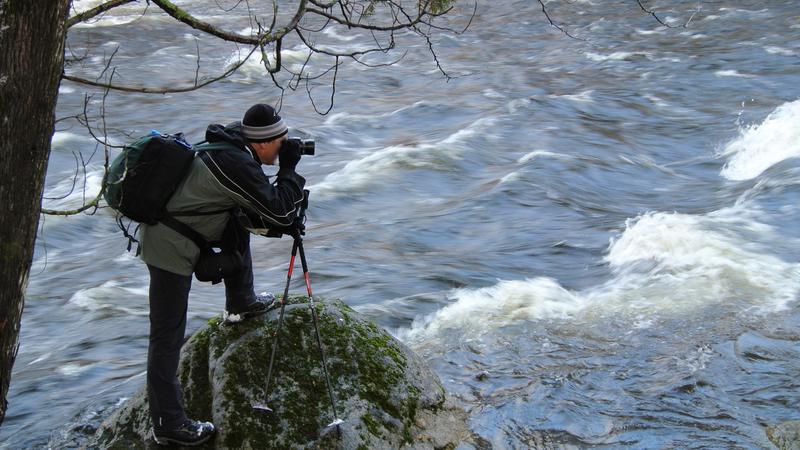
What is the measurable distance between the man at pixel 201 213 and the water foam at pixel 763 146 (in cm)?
1004

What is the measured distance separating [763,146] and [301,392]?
1104 cm

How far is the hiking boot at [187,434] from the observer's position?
5293 millimetres

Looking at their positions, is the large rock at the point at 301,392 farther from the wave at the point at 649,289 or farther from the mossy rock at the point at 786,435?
the wave at the point at 649,289

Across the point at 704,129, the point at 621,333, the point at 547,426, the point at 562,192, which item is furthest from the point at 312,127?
the point at 547,426

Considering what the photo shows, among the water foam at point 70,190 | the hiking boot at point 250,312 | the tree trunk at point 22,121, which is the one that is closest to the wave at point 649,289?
the hiking boot at point 250,312

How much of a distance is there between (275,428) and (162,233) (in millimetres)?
1377

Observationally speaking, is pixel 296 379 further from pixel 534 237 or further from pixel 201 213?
pixel 534 237

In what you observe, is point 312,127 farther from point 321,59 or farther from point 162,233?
point 162,233

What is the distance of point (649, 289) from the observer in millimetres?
9227

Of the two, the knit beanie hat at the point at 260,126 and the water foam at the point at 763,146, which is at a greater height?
the knit beanie hat at the point at 260,126

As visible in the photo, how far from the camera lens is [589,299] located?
30.3ft

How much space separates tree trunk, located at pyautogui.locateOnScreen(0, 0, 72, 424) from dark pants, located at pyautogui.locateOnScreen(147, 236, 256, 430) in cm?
105

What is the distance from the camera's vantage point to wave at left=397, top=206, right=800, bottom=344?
8602mm

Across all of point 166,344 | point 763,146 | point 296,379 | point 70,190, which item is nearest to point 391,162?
point 70,190
